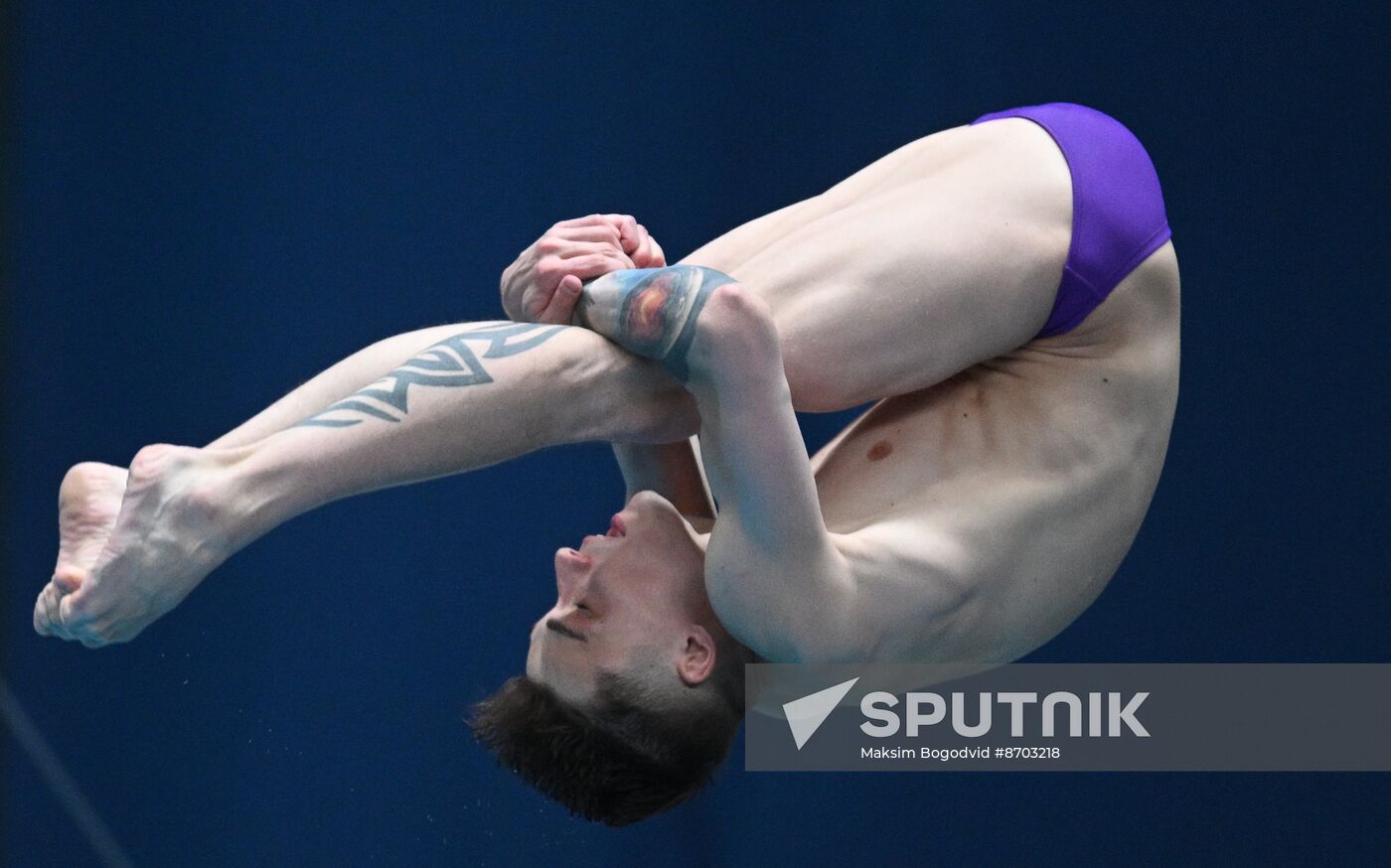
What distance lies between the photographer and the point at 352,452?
5.32 feet

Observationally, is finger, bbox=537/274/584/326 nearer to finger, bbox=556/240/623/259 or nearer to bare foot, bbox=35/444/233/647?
finger, bbox=556/240/623/259

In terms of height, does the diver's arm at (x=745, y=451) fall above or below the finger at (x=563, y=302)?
below

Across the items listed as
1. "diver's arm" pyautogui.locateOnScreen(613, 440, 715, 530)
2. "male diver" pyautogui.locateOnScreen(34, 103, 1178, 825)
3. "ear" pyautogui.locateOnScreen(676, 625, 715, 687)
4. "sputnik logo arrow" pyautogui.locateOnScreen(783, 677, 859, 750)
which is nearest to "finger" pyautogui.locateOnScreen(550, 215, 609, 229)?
"male diver" pyautogui.locateOnScreen(34, 103, 1178, 825)

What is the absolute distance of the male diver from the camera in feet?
5.38

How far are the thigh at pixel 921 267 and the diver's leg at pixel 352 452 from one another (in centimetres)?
18

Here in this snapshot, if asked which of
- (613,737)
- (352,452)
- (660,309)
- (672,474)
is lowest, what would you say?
(613,737)

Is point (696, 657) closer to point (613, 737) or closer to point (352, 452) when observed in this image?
point (613, 737)

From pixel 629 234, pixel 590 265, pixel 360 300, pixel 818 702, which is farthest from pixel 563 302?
pixel 360 300

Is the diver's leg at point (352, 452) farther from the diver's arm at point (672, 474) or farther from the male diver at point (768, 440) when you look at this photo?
the diver's arm at point (672, 474)

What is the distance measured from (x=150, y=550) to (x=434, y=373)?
30 centimetres

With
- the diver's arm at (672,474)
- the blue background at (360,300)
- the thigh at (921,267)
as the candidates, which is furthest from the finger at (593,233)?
the blue background at (360,300)

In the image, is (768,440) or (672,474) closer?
(768,440)

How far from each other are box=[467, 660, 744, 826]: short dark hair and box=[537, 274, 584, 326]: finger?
386 mm

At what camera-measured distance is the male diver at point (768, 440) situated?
5.38ft
